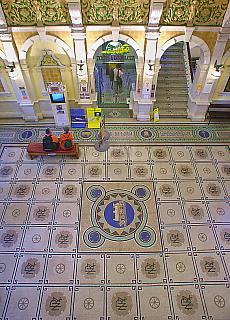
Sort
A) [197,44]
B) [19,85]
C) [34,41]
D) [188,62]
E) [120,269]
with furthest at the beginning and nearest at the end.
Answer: [188,62]
[19,85]
[197,44]
[34,41]
[120,269]

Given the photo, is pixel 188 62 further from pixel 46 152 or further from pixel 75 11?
pixel 46 152

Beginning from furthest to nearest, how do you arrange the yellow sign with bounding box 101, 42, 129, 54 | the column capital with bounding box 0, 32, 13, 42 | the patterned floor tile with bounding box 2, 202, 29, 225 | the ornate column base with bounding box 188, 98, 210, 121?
1. the yellow sign with bounding box 101, 42, 129, 54
2. the ornate column base with bounding box 188, 98, 210, 121
3. the column capital with bounding box 0, 32, 13, 42
4. the patterned floor tile with bounding box 2, 202, 29, 225

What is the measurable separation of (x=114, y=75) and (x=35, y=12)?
490 cm

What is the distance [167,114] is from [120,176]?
377 centimetres

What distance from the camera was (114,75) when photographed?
42.7 ft

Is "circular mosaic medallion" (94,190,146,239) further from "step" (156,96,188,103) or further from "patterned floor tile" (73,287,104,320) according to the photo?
"step" (156,96,188,103)

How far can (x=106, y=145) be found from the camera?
10797 mm

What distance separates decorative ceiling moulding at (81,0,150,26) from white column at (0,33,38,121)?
259 centimetres

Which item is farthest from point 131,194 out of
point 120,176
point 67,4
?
point 67,4

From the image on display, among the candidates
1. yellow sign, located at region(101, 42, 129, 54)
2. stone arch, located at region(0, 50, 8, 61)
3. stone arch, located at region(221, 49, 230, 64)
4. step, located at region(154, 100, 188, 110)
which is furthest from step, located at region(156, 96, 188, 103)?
stone arch, located at region(0, 50, 8, 61)

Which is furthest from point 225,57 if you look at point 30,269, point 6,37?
point 30,269

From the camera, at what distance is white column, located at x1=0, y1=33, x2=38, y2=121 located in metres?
9.40

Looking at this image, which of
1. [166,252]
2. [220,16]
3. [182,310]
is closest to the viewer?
[182,310]

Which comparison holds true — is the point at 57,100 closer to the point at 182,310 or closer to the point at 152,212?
the point at 152,212
